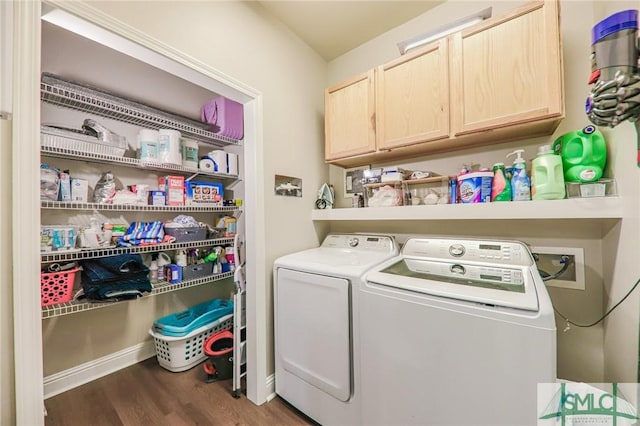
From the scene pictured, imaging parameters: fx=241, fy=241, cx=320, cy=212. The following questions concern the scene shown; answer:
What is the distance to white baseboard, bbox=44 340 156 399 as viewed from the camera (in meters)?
1.71

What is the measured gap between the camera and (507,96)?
128 centimetres

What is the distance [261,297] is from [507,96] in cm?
189

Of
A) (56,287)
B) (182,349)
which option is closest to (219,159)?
(56,287)

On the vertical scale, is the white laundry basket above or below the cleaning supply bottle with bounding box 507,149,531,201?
below

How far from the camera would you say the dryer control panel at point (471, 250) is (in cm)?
127

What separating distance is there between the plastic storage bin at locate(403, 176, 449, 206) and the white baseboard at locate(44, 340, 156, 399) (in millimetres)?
2623

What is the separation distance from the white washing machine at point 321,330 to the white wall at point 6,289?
3.75 feet

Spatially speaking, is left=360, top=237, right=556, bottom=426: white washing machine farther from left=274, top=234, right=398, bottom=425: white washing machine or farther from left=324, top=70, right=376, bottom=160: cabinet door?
left=324, top=70, right=376, bottom=160: cabinet door

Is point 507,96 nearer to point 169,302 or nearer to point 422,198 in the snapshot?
point 422,198

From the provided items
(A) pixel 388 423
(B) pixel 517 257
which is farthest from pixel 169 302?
(B) pixel 517 257

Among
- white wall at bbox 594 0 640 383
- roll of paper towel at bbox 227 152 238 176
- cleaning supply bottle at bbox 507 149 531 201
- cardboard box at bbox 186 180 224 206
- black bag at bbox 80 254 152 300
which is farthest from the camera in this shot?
roll of paper towel at bbox 227 152 238 176

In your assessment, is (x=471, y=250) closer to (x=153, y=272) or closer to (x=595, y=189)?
(x=595, y=189)

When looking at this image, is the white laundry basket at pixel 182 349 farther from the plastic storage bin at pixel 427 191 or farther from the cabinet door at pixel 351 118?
the plastic storage bin at pixel 427 191

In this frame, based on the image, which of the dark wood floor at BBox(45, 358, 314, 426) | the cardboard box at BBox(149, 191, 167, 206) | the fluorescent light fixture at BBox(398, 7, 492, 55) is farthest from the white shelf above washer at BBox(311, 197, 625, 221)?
the cardboard box at BBox(149, 191, 167, 206)
